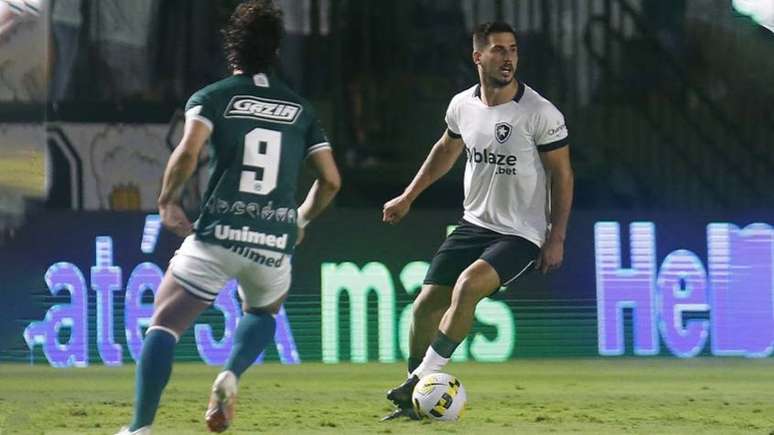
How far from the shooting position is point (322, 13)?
12398 millimetres

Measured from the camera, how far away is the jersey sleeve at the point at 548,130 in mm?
9164

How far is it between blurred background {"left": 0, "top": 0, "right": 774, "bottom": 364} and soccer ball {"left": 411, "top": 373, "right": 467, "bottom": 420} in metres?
3.38

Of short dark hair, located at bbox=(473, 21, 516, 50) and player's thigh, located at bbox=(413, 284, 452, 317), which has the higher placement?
short dark hair, located at bbox=(473, 21, 516, 50)

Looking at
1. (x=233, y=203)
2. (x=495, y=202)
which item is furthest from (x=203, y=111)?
(x=495, y=202)

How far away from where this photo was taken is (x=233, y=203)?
7363 mm

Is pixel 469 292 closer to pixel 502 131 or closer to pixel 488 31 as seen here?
pixel 502 131

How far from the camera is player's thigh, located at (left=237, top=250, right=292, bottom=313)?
7438 millimetres

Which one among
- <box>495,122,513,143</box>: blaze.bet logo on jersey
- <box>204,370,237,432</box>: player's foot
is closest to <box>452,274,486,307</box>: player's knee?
<box>495,122,513,143</box>: blaze.bet logo on jersey

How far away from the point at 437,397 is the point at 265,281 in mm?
1763

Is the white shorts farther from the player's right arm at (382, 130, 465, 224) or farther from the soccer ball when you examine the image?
the player's right arm at (382, 130, 465, 224)

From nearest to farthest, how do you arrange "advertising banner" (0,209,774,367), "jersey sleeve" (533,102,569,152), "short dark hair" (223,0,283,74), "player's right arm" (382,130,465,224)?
"short dark hair" (223,0,283,74) → "jersey sleeve" (533,102,569,152) → "player's right arm" (382,130,465,224) → "advertising banner" (0,209,774,367)

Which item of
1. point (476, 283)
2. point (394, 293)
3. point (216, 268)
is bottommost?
point (394, 293)

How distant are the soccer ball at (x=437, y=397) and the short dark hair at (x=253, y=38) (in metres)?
2.15

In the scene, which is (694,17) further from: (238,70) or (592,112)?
(238,70)
